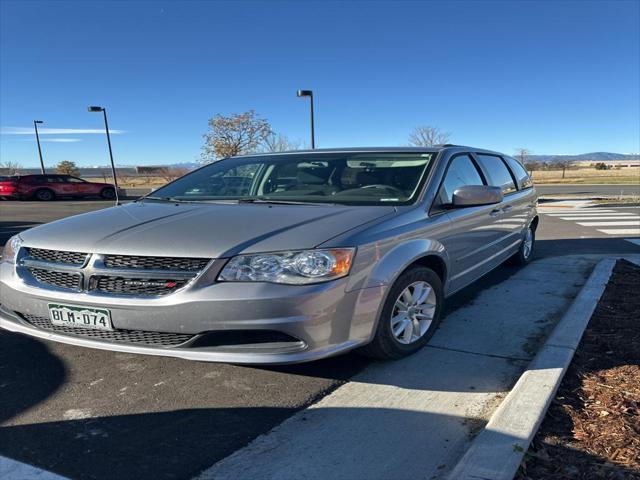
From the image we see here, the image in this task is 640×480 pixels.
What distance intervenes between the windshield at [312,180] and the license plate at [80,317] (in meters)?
1.45

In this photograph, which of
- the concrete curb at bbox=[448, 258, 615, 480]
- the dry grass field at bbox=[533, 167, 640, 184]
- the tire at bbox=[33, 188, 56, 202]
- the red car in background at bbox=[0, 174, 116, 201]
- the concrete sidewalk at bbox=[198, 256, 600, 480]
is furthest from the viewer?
the dry grass field at bbox=[533, 167, 640, 184]

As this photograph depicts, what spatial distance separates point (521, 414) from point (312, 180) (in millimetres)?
2364

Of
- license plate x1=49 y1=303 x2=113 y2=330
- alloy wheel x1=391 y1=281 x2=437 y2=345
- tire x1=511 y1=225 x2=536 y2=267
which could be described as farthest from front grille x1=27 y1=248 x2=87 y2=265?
tire x1=511 y1=225 x2=536 y2=267

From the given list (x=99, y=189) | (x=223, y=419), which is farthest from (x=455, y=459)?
(x=99, y=189)

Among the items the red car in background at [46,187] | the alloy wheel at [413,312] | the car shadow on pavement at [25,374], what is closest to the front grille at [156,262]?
the car shadow on pavement at [25,374]

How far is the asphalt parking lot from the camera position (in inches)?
88.1

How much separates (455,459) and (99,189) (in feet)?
84.2

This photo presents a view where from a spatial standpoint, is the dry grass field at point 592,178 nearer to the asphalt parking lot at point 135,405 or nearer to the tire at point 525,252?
the tire at point 525,252

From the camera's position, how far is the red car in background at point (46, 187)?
22.5 metres

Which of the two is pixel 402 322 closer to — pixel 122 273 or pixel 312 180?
pixel 312 180

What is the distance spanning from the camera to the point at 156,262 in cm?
264

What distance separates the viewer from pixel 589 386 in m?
2.84

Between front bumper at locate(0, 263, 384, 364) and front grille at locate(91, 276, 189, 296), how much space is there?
0.05m

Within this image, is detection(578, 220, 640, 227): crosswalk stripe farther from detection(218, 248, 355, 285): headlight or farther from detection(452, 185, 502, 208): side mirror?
detection(218, 248, 355, 285): headlight
